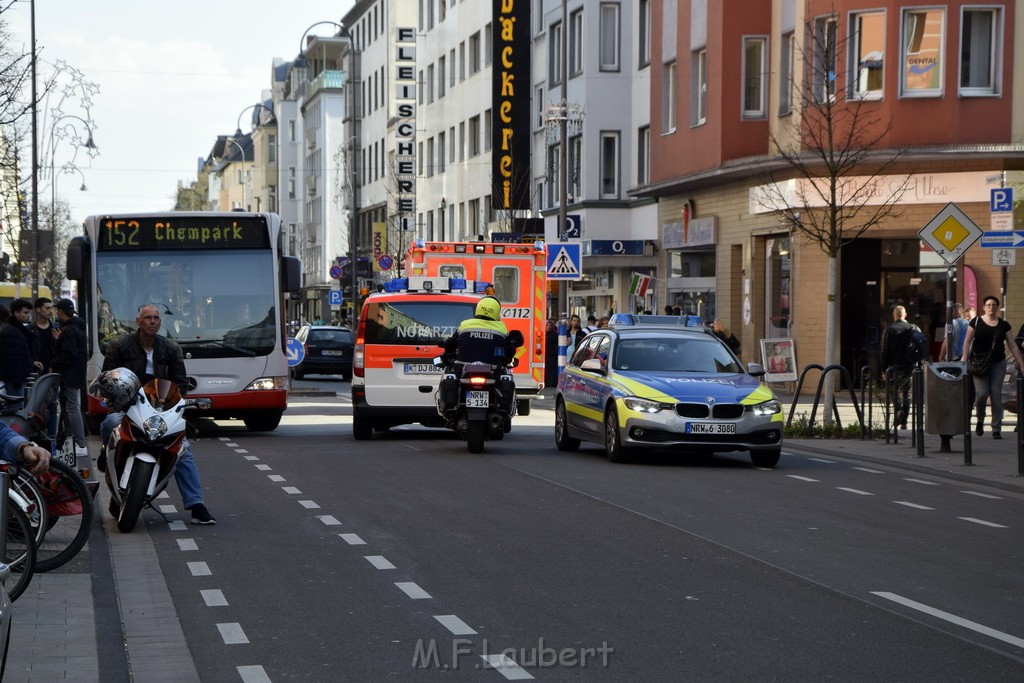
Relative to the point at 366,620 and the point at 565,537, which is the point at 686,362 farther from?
the point at 366,620

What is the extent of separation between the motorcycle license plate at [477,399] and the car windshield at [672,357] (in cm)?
155

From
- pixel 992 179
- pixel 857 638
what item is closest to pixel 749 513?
pixel 857 638

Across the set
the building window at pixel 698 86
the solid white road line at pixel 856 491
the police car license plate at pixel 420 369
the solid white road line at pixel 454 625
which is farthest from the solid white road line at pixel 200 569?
the building window at pixel 698 86

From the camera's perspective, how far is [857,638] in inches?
314

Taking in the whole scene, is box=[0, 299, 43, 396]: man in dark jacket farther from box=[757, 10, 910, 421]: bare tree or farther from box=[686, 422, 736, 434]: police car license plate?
box=[757, 10, 910, 421]: bare tree

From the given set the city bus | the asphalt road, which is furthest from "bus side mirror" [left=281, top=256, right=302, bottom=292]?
the asphalt road

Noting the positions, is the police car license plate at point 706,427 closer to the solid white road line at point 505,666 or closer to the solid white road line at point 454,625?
the solid white road line at point 454,625

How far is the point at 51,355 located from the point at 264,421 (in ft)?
14.2

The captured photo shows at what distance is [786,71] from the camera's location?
111 feet

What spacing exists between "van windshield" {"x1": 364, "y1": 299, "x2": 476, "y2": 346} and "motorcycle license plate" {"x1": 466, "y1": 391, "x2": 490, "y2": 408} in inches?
94.4

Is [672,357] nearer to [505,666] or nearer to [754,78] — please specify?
[505,666]

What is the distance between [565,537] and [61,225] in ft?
241

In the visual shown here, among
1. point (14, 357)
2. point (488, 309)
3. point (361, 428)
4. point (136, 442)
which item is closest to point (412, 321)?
point (361, 428)

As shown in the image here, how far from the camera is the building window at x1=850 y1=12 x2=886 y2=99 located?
31250 millimetres
